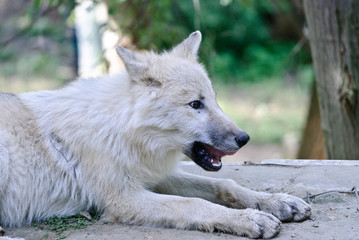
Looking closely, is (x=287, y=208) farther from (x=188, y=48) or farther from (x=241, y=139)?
(x=188, y=48)

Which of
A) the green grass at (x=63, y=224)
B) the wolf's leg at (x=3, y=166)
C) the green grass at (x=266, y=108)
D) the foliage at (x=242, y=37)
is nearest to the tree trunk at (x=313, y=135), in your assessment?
the green grass at (x=266, y=108)

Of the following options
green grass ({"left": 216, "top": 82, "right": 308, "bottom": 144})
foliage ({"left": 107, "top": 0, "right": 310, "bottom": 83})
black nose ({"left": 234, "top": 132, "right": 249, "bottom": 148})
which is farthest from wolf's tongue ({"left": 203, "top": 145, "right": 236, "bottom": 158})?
foliage ({"left": 107, "top": 0, "right": 310, "bottom": 83})

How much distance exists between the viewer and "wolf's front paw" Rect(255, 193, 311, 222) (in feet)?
12.0

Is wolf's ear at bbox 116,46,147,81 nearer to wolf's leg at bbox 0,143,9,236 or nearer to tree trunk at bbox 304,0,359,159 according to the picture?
wolf's leg at bbox 0,143,9,236

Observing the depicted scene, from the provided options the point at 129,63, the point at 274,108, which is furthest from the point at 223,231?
the point at 274,108

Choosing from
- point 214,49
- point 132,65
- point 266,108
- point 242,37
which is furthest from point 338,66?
point 242,37

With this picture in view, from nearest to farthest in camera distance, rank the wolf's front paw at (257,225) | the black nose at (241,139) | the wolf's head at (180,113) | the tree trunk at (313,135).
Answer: the wolf's front paw at (257,225)
the black nose at (241,139)
the wolf's head at (180,113)
the tree trunk at (313,135)

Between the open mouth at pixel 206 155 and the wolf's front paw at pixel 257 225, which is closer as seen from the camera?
the wolf's front paw at pixel 257 225

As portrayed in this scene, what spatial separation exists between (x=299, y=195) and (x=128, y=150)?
1.54 m

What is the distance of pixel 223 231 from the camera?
3518 millimetres

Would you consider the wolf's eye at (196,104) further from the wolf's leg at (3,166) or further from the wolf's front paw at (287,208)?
the wolf's leg at (3,166)

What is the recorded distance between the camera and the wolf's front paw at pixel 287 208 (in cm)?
367

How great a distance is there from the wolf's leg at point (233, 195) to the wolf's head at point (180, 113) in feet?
1.17

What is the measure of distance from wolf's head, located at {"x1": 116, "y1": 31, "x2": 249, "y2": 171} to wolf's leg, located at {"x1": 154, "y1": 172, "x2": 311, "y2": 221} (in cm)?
36
